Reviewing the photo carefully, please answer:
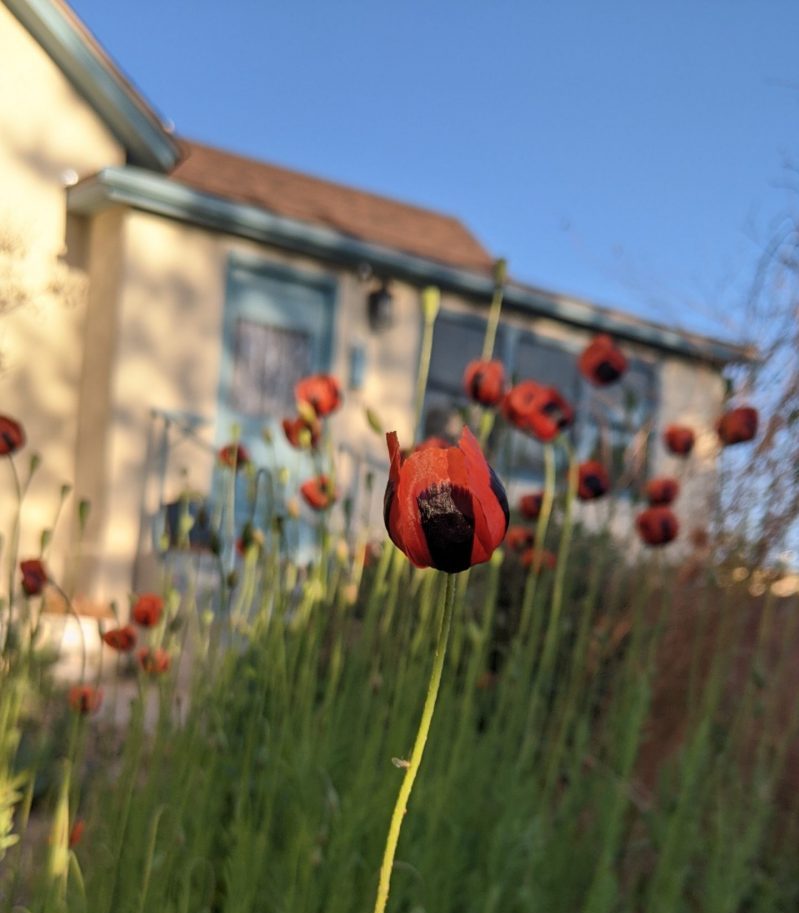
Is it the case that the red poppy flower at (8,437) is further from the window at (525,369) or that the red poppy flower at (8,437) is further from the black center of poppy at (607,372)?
the window at (525,369)

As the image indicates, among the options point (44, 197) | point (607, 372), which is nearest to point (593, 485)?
point (607, 372)

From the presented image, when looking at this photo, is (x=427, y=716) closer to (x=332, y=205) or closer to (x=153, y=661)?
(x=153, y=661)

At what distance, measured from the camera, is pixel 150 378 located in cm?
724

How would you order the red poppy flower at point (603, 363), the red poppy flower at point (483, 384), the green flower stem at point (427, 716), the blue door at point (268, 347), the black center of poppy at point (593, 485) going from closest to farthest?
1. the green flower stem at point (427, 716)
2. the red poppy flower at point (483, 384)
3. the black center of poppy at point (593, 485)
4. the red poppy flower at point (603, 363)
5. the blue door at point (268, 347)

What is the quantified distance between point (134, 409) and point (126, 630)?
5174 millimetres

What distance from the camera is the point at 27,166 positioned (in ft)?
23.3

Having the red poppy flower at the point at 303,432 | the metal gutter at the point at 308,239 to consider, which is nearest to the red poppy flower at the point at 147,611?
the red poppy flower at the point at 303,432

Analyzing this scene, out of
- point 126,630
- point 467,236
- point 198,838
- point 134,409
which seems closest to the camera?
point 198,838

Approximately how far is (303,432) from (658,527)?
0.79 metres

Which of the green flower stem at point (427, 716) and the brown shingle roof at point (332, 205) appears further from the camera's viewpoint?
the brown shingle roof at point (332, 205)

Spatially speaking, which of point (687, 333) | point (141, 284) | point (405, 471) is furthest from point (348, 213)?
point (405, 471)

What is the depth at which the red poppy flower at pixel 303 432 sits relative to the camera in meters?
2.18

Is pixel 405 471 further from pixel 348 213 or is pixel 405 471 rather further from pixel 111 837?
pixel 348 213

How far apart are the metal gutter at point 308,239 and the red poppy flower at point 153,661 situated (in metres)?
4.19
